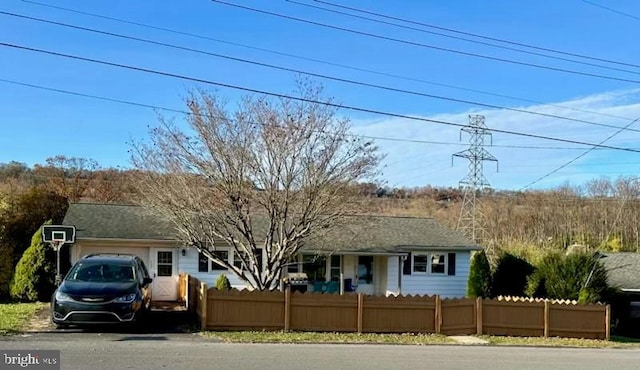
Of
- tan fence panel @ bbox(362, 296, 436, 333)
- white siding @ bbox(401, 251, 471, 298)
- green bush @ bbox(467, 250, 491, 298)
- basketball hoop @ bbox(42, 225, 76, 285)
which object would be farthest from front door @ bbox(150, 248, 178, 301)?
green bush @ bbox(467, 250, 491, 298)

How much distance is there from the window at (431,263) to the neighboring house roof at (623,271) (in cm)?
662

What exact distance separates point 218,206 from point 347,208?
364cm

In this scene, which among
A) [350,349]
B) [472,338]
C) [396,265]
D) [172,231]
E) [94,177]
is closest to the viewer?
[350,349]

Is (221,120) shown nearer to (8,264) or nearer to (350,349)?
(350,349)

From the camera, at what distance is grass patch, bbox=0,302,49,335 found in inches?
564

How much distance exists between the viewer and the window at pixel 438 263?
2822 cm

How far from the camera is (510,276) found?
26031 mm

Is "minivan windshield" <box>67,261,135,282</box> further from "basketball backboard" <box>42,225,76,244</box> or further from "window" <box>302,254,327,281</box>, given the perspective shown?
"window" <box>302,254,327,281</box>

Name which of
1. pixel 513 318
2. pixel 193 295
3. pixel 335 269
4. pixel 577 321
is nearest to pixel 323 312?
pixel 193 295

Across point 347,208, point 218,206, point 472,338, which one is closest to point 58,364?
point 218,206

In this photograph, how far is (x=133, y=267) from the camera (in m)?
15.8

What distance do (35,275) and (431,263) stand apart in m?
15.7

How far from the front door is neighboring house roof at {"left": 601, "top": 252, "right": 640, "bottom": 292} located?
17.3 metres

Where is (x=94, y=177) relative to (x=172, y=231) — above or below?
above
